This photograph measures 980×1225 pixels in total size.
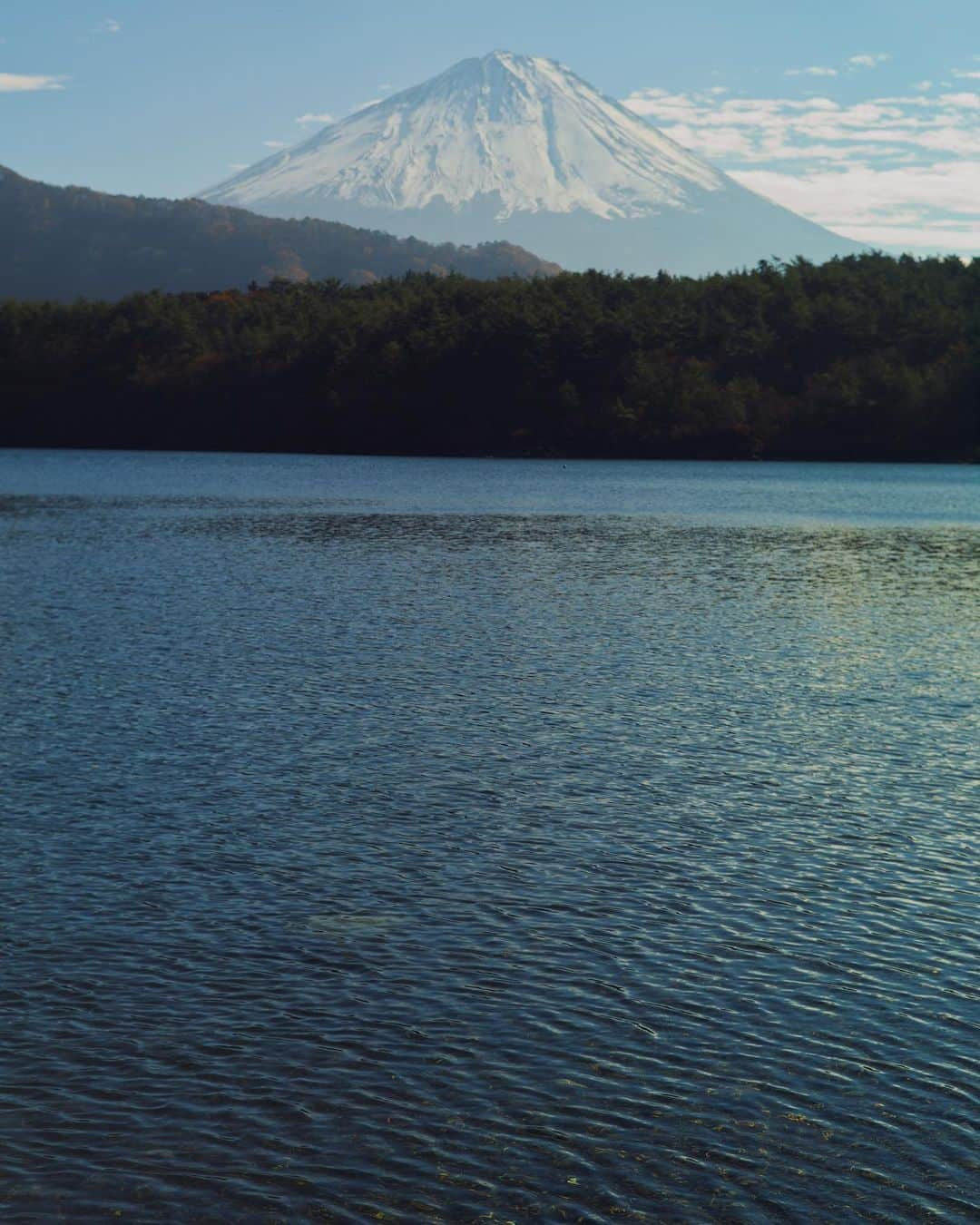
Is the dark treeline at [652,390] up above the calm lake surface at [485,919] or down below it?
above

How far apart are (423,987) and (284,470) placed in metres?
133

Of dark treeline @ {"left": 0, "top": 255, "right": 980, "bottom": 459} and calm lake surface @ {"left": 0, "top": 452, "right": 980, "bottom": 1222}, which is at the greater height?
dark treeline @ {"left": 0, "top": 255, "right": 980, "bottom": 459}

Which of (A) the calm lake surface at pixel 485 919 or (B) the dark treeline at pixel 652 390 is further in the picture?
(B) the dark treeline at pixel 652 390

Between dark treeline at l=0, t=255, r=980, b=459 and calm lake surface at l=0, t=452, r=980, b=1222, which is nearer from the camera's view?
calm lake surface at l=0, t=452, r=980, b=1222

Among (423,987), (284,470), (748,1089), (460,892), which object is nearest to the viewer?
(748,1089)

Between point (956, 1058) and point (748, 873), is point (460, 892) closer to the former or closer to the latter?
point (748, 873)

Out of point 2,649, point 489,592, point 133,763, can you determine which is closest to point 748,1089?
point 133,763

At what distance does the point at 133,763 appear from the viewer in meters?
24.9

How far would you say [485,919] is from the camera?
57.4 ft

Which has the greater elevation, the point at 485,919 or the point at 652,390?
the point at 652,390

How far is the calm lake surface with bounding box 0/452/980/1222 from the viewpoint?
11742mm

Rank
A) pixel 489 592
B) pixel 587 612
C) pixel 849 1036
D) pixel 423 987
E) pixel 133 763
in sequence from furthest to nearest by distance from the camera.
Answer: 1. pixel 489 592
2. pixel 587 612
3. pixel 133 763
4. pixel 423 987
5. pixel 849 1036

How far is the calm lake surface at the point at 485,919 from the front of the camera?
11.7 metres

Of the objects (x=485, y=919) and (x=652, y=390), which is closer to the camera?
(x=485, y=919)
